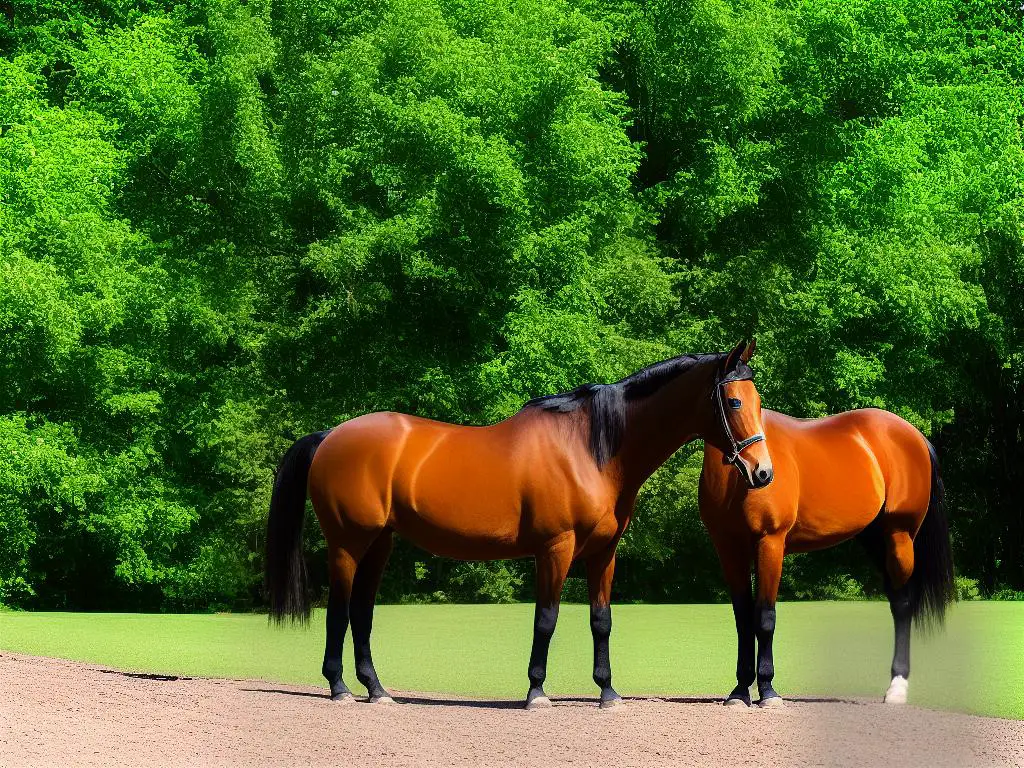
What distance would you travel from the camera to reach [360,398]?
1146 inches

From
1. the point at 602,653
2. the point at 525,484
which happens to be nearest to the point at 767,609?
the point at 602,653

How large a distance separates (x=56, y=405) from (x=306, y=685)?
20.3m

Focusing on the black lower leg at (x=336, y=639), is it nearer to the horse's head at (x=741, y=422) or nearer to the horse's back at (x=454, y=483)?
the horse's back at (x=454, y=483)

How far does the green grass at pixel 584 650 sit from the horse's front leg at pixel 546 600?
1.52m

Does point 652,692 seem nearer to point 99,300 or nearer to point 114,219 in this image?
point 99,300

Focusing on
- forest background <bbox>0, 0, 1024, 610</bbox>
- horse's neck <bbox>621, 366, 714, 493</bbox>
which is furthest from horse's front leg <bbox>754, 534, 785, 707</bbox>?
forest background <bbox>0, 0, 1024, 610</bbox>

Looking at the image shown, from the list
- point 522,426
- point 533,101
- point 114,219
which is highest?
point 533,101

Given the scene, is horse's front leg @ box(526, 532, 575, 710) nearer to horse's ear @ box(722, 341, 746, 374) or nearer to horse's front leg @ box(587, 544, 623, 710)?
horse's front leg @ box(587, 544, 623, 710)

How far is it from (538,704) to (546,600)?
A: 2.42 ft

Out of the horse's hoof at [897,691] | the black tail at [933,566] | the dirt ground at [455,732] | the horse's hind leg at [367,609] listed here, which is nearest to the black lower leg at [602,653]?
the dirt ground at [455,732]

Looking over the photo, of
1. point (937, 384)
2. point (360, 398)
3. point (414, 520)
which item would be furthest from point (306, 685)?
point (937, 384)

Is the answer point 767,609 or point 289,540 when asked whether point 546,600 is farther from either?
point 289,540

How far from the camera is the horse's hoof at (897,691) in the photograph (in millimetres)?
11062

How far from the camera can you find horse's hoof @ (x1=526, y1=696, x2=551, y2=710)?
10.4 meters
